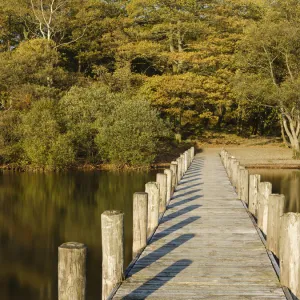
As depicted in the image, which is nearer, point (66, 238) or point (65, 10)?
point (66, 238)

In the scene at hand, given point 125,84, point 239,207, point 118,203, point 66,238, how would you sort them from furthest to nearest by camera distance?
point 125,84
point 118,203
point 66,238
point 239,207

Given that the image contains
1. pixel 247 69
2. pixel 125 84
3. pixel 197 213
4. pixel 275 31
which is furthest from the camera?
pixel 247 69

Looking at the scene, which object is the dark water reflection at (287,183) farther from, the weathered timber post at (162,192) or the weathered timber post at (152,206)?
the weathered timber post at (152,206)

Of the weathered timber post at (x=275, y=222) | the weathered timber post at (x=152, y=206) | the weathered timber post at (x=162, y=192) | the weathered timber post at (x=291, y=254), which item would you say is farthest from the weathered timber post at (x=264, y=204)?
the weathered timber post at (x=291, y=254)

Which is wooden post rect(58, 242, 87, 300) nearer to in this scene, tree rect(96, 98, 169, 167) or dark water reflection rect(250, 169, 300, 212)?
dark water reflection rect(250, 169, 300, 212)

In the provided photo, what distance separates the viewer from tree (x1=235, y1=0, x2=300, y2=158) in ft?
112

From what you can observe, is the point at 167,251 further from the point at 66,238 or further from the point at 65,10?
the point at 65,10

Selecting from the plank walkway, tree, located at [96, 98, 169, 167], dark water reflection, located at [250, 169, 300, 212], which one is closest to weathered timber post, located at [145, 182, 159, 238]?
the plank walkway

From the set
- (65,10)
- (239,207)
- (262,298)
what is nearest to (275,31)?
A: (65,10)

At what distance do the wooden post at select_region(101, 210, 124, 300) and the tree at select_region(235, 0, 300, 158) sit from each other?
29.2m

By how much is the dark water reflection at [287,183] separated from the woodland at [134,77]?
17.9ft

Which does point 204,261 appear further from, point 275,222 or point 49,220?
point 49,220

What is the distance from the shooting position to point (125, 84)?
127ft

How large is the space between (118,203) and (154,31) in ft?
76.3
